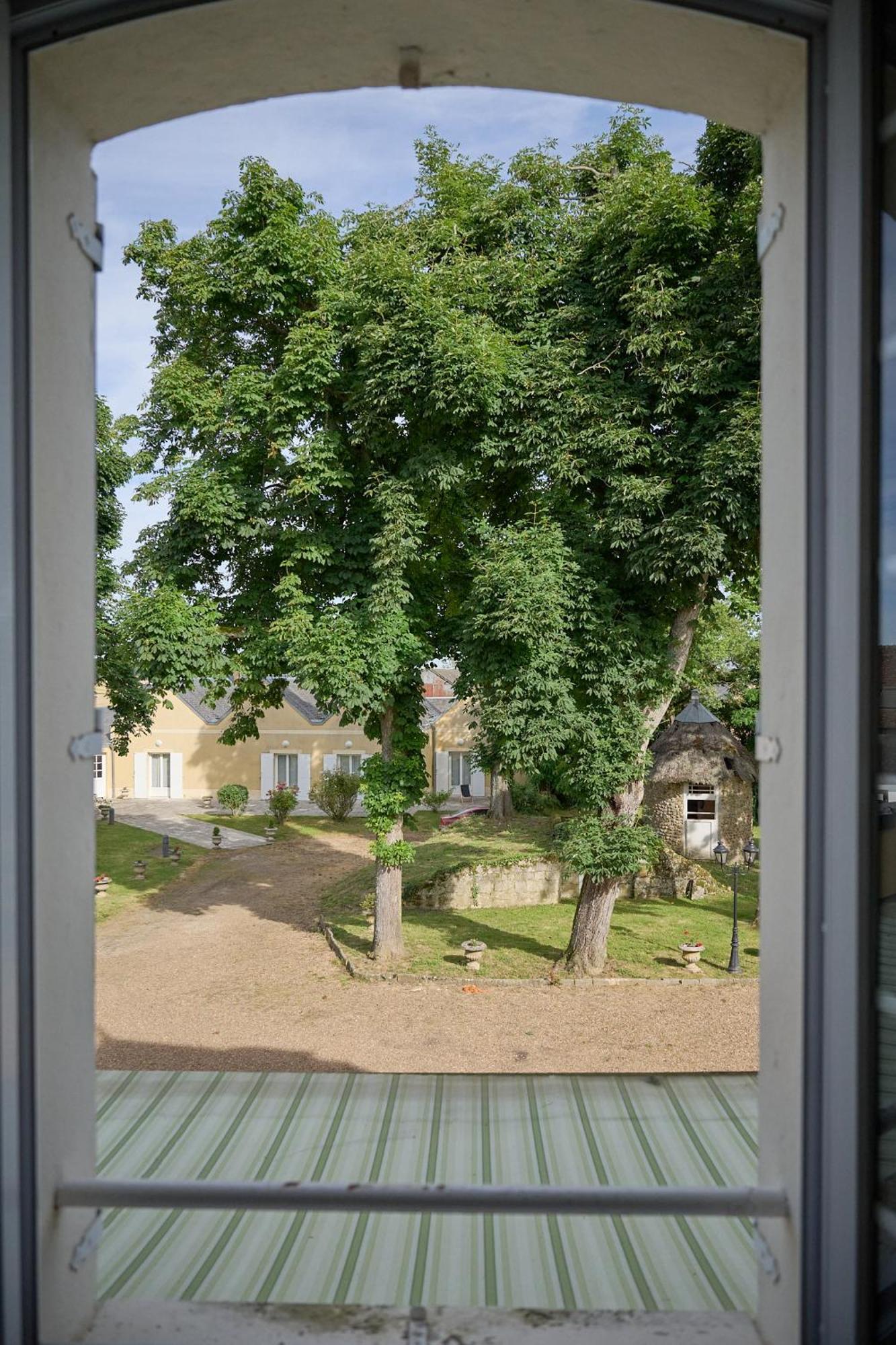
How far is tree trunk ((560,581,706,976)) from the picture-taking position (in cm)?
1068

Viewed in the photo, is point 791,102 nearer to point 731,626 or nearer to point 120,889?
point 120,889

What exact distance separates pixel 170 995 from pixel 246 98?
11.7 meters

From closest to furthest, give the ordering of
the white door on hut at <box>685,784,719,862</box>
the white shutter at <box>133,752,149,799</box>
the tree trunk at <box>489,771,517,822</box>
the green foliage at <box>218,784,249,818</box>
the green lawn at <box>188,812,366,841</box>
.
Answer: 1. the white door on hut at <box>685,784,719,862</box>
2. the tree trunk at <box>489,771,517,822</box>
3. the green lawn at <box>188,812,366,841</box>
4. the green foliage at <box>218,784,249,818</box>
5. the white shutter at <box>133,752,149,799</box>

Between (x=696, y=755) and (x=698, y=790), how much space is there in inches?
31.9

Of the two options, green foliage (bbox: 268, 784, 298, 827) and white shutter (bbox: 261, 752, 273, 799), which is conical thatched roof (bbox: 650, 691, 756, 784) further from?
white shutter (bbox: 261, 752, 273, 799)

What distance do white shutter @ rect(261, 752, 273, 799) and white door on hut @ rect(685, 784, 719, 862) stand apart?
13495 millimetres

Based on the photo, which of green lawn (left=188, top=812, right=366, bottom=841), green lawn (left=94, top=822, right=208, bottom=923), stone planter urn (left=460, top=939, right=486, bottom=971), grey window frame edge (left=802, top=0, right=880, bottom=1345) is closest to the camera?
grey window frame edge (left=802, top=0, right=880, bottom=1345)

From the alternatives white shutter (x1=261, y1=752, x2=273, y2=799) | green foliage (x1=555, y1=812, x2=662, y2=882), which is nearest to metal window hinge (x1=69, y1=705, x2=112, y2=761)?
green foliage (x1=555, y1=812, x2=662, y2=882)

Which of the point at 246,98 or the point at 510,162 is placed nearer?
the point at 246,98

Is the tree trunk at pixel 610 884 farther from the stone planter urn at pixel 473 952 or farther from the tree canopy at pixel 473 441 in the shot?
the stone planter urn at pixel 473 952

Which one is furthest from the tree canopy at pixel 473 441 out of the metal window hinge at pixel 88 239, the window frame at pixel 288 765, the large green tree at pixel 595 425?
the window frame at pixel 288 765

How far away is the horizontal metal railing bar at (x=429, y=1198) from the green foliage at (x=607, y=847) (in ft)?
30.0

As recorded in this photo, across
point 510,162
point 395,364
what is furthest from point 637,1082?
point 510,162

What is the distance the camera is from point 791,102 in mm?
1395
